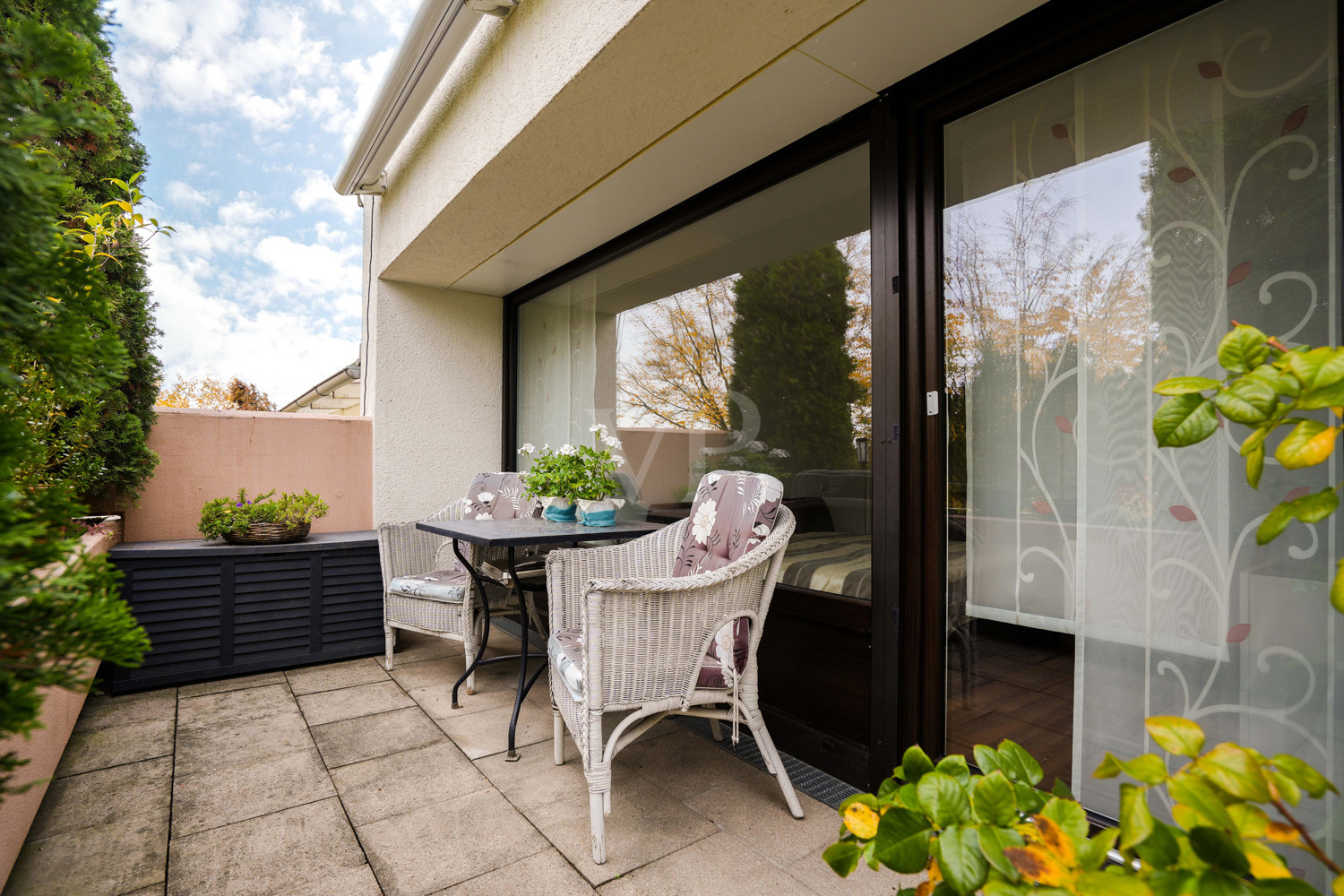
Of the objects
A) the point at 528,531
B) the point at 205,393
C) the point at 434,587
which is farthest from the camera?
the point at 205,393

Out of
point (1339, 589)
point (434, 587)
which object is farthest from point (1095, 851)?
point (434, 587)

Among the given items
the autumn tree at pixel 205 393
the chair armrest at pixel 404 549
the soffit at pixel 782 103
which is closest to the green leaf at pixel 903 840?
the soffit at pixel 782 103

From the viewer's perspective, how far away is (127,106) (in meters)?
3.10

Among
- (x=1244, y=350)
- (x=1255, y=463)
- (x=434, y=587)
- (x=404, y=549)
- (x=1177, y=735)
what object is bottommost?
(x=434, y=587)

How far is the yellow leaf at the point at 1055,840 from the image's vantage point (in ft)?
1.74

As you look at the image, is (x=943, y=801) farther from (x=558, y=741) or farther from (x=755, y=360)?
(x=755, y=360)

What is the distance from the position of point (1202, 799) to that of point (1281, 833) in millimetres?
79

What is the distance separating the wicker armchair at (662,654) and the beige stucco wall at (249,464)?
9.03 ft

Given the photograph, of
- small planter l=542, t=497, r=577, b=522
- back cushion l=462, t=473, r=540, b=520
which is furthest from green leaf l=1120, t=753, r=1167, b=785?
back cushion l=462, t=473, r=540, b=520

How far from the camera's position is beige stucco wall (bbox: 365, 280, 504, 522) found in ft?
14.0

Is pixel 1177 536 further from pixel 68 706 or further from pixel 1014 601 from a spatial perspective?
pixel 68 706

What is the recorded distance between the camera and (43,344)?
0.75 meters

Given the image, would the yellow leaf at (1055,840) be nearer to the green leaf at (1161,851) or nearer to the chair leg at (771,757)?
the green leaf at (1161,851)

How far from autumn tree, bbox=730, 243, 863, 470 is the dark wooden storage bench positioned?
244 centimetres
